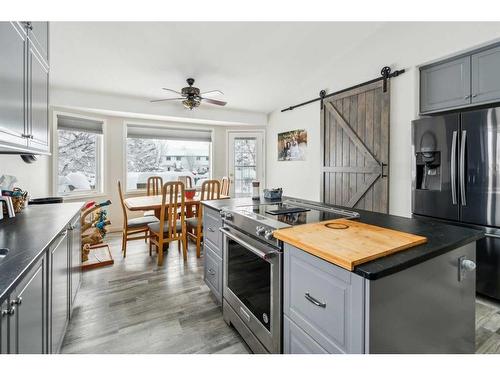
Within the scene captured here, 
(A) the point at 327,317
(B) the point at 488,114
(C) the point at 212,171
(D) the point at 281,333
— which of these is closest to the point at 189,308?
(D) the point at 281,333

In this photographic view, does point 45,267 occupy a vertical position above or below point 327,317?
above

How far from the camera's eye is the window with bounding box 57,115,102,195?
4051mm

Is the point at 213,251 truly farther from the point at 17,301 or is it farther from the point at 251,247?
the point at 17,301

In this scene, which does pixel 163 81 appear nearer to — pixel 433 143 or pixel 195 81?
pixel 195 81

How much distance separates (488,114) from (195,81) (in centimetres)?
352

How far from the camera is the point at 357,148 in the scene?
A: 3467 millimetres

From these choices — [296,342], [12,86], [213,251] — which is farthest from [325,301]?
[12,86]

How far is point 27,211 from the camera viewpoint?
2.14m

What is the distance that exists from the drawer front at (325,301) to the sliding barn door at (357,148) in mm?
2430

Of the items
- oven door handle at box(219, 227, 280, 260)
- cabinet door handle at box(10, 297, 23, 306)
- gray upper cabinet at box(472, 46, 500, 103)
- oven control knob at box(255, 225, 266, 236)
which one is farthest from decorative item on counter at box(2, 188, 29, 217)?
gray upper cabinet at box(472, 46, 500, 103)

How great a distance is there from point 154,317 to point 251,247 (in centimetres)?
117

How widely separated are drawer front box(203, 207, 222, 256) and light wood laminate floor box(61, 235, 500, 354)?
1.88 feet

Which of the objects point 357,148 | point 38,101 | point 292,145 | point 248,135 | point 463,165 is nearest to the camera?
point 38,101
